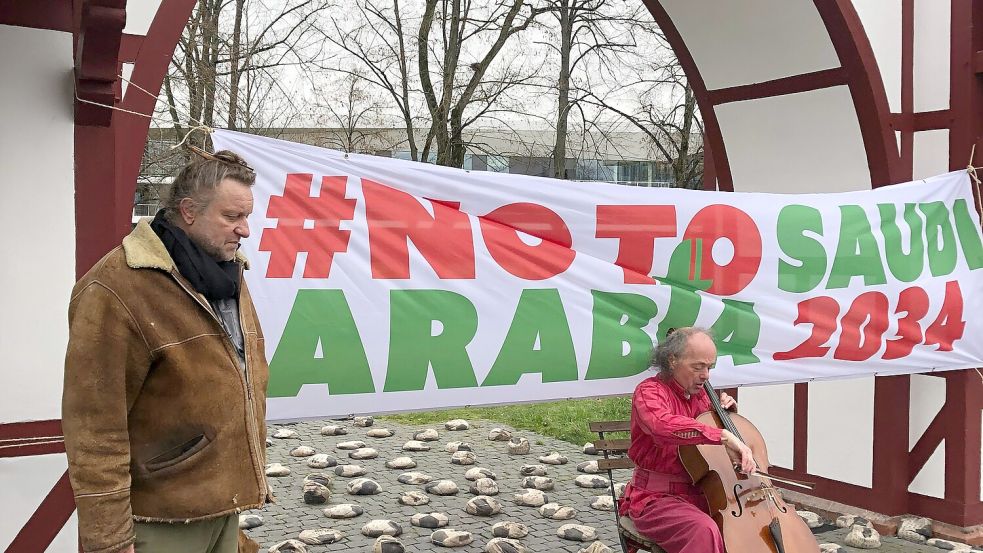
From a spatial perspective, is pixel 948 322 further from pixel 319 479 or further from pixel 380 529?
pixel 319 479

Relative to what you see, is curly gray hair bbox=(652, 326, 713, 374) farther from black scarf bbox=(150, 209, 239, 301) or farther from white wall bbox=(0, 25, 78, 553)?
white wall bbox=(0, 25, 78, 553)

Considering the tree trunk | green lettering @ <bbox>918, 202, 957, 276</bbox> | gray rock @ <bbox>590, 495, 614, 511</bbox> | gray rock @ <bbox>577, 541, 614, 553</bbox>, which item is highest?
the tree trunk

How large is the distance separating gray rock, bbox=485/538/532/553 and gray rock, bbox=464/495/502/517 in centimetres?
69

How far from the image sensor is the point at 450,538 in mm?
5816

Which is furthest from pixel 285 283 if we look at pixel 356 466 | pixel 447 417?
pixel 447 417

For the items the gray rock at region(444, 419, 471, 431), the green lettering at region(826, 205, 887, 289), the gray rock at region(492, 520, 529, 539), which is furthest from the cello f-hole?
the gray rock at region(444, 419, 471, 431)

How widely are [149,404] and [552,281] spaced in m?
2.27

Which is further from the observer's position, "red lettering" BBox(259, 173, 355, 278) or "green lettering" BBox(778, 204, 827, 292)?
"green lettering" BBox(778, 204, 827, 292)

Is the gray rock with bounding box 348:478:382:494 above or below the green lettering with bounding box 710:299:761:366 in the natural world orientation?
below

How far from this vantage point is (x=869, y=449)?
A: 6.48 meters

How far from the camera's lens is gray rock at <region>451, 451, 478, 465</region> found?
8133 mm

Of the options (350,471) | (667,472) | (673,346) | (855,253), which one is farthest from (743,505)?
(350,471)

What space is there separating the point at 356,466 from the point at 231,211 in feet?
17.9

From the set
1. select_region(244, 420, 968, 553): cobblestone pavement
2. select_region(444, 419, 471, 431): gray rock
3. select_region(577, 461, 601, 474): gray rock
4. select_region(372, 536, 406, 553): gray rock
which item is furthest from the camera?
select_region(444, 419, 471, 431): gray rock
